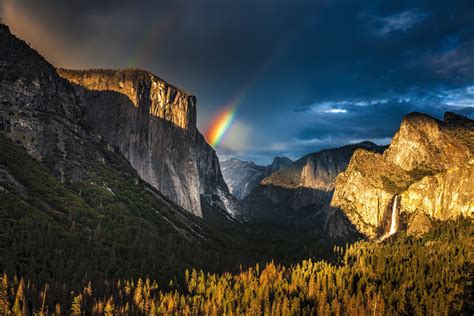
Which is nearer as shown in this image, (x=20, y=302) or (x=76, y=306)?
(x=20, y=302)

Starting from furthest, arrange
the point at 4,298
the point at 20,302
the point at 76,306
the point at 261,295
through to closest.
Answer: the point at 261,295, the point at 76,306, the point at 20,302, the point at 4,298

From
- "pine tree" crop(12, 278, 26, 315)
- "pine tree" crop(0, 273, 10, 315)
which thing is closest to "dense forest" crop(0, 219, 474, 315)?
"pine tree" crop(0, 273, 10, 315)

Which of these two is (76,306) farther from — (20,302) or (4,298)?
(4,298)

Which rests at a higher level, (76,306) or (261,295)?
(76,306)

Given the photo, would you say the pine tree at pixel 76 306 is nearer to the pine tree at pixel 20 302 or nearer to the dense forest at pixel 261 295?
the dense forest at pixel 261 295

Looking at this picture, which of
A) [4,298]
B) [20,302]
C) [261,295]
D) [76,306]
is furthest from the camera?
[261,295]

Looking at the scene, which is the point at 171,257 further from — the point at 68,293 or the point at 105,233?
the point at 68,293

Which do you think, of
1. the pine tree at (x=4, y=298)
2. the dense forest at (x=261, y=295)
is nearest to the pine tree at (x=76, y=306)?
the dense forest at (x=261, y=295)

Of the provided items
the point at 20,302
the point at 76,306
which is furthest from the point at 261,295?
the point at 20,302
